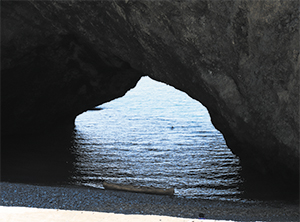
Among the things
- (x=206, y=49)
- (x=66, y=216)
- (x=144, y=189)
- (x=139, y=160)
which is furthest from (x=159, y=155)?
(x=66, y=216)

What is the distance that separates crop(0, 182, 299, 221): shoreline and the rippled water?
230cm

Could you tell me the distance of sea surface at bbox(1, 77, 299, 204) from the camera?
1263cm

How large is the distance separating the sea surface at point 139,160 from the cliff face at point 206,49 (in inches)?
48.3

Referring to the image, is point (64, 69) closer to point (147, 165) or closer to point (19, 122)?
point (19, 122)

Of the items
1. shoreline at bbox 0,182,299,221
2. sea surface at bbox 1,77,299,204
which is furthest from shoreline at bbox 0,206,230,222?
sea surface at bbox 1,77,299,204

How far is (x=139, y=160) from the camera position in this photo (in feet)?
52.3

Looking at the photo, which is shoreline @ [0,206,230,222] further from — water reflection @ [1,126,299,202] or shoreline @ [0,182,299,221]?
water reflection @ [1,126,299,202]

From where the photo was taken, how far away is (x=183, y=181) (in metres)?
13.3

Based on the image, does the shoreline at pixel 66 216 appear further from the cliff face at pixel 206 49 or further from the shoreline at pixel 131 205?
the cliff face at pixel 206 49

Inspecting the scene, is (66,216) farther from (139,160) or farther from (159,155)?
(159,155)

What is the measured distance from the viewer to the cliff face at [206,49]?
31.2ft

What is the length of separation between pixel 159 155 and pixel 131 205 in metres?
8.25

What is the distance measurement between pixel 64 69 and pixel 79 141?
415 centimetres

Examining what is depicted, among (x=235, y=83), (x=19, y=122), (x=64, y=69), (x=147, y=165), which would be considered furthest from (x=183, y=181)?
(x=19, y=122)
